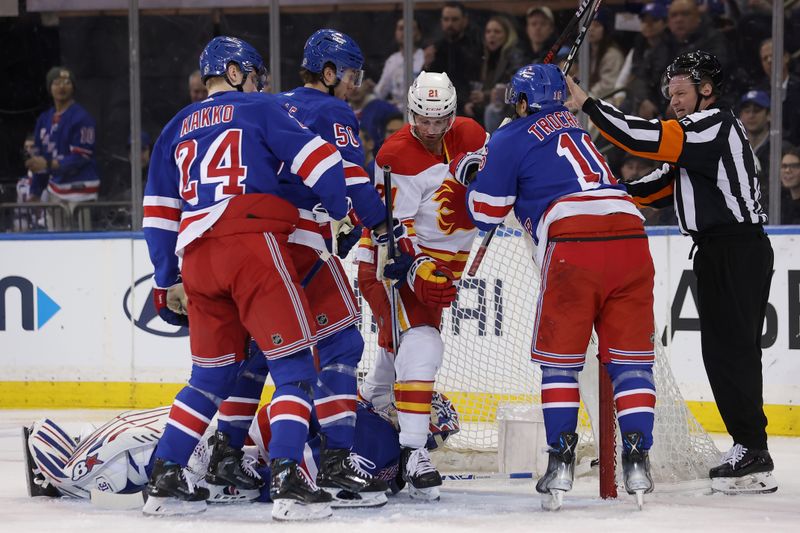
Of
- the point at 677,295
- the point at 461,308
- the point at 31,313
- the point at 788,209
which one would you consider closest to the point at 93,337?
the point at 31,313

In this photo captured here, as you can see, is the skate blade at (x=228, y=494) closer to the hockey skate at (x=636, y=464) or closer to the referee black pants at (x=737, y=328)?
the hockey skate at (x=636, y=464)

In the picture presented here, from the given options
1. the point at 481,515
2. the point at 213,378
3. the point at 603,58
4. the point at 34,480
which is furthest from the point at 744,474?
the point at 603,58

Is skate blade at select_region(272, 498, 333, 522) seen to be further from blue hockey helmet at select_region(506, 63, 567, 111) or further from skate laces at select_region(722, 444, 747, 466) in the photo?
skate laces at select_region(722, 444, 747, 466)

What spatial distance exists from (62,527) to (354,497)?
0.83m

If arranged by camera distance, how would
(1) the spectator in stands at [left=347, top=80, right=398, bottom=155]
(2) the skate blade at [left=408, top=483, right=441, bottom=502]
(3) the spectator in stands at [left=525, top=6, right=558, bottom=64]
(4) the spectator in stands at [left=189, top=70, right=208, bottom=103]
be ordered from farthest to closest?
(4) the spectator in stands at [left=189, top=70, right=208, bottom=103]
(1) the spectator in stands at [left=347, top=80, right=398, bottom=155]
(3) the spectator in stands at [left=525, top=6, right=558, bottom=64]
(2) the skate blade at [left=408, top=483, right=441, bottom=502]

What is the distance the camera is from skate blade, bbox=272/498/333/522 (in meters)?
3.32

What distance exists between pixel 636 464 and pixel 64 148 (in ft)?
14.8

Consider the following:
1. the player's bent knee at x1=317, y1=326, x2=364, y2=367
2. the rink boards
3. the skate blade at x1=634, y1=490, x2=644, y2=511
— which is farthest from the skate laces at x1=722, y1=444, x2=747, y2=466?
the rink boards

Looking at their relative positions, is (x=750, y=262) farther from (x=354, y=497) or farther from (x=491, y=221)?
(x=354, y=497)

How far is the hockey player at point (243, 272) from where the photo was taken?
3.36 m

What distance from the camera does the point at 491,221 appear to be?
11.9 ft

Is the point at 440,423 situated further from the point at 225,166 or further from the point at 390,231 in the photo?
the point at 225,166

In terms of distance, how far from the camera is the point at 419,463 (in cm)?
374

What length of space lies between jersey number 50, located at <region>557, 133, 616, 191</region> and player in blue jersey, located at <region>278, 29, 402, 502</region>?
57 cm
